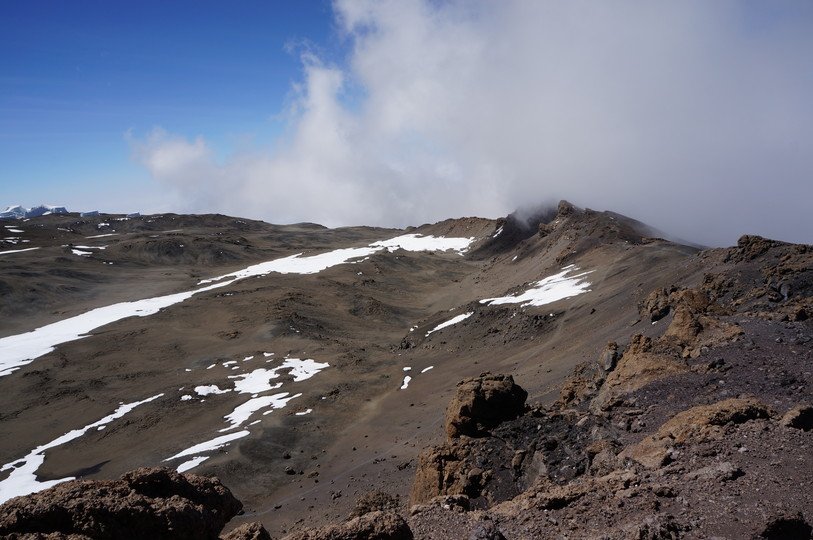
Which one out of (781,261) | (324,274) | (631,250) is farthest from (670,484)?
(324,274)

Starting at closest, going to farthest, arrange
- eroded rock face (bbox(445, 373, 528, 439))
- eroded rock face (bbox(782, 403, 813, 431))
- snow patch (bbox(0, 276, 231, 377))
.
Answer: eroded rock face (bbox(782, 403, 813, 431)), eroded rock face (bbox(445, 373, 528, 439)), snow patch (bbox(0, 276, 231, 377))

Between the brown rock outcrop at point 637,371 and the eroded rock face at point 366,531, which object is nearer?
the eroded rock face at point 366,531

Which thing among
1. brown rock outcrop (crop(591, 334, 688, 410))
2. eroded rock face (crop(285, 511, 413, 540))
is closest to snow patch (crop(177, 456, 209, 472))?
brown rock outcrop (crop(591, 334, 688, 410))

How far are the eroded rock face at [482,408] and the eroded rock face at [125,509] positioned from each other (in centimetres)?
932

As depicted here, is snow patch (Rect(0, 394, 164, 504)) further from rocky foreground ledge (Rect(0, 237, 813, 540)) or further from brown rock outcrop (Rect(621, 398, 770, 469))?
brown rock outcrop (Rect(621, 398, 770, 469))

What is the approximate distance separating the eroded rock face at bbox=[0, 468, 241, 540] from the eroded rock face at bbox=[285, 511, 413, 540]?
140 centimetres

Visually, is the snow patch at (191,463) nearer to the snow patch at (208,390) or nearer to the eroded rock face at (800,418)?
the snow patch at (208,390)

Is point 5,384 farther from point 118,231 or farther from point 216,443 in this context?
point 118,231

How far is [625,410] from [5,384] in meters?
48.0

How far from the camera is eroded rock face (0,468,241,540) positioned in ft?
19.6

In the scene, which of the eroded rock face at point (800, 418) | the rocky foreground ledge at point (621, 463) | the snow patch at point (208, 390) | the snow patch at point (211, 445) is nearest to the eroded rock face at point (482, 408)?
the rocky foreground ledge at point (621, 463)

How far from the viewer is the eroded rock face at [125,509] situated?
5.97 m

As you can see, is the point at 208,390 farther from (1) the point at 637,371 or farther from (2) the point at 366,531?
(2) the point at 366,531

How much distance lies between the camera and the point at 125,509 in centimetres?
646
